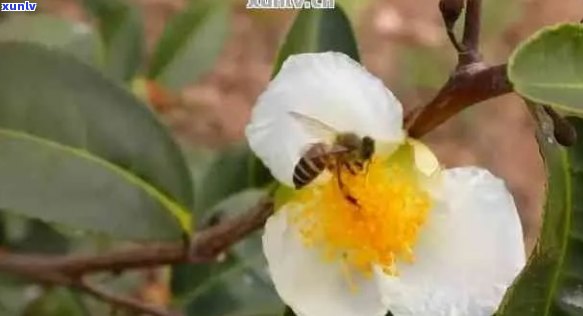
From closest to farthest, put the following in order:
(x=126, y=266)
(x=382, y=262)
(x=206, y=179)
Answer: (x=382, y=262), (x=126, y=266), (x=206, y=179)

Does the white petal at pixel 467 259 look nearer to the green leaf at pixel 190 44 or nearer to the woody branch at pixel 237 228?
the woody branch at pixel 237 228

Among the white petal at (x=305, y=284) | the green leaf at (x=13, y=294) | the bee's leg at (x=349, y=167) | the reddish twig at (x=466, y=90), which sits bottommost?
the green leaf at (x=13, y=294)

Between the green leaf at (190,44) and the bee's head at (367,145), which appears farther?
the green leaf at (190,44)

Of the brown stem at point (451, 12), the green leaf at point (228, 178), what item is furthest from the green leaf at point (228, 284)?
the brown stem at point (451, 12)

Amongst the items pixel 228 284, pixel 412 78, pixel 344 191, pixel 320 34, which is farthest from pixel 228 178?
pixel 412 78

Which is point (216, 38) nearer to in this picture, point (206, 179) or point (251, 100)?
point (206, 179)

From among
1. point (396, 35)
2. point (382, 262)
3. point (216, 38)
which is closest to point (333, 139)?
point (382, 262)

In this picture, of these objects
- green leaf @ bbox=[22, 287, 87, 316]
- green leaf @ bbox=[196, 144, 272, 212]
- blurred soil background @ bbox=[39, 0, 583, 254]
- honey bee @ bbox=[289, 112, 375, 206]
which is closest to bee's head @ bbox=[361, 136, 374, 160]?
honey bee @ bbox=[289, 112, 375, 206]
